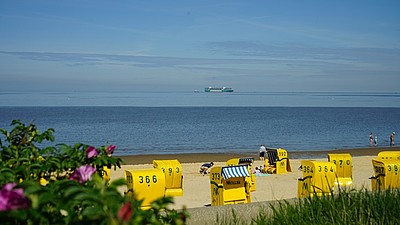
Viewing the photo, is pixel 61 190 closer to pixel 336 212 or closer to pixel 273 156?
pixel 336 212

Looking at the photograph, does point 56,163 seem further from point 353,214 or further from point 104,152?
point 353,214

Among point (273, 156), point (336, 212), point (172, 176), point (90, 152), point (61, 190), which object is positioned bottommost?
point (172, 176)

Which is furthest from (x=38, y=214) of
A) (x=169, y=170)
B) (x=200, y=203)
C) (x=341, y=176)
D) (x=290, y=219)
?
(x=341, y=176)

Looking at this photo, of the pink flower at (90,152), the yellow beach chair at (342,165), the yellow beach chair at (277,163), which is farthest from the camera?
the yellow beach chair at (277,163)

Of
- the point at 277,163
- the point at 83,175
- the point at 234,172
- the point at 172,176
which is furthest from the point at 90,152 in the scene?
the point at 277,163

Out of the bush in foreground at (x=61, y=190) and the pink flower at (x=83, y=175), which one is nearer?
the bush in foreground at (x=61, y=190)

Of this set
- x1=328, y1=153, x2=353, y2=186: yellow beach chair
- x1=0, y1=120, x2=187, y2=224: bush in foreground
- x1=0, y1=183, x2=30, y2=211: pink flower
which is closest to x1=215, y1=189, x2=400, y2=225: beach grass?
x1=0, y1=120, x2=187, y2=224: bush in foreground

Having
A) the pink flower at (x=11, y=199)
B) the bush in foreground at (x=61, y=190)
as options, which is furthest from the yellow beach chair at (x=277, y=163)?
the pink flower at (x=11, y=199)

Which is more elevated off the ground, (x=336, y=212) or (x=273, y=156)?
(x=273, y=156)

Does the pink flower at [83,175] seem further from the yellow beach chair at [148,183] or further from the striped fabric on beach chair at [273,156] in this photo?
the striped fabric on beach chair at [273,156]

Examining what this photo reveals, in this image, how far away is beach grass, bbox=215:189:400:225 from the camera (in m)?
4.53

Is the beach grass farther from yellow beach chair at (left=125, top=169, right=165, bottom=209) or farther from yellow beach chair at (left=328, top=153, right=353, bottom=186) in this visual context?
yellow beach chair at (left=328, top=153, right=353, bottom=186)

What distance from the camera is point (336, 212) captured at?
4.58m

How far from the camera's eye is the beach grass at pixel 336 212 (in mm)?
4527
